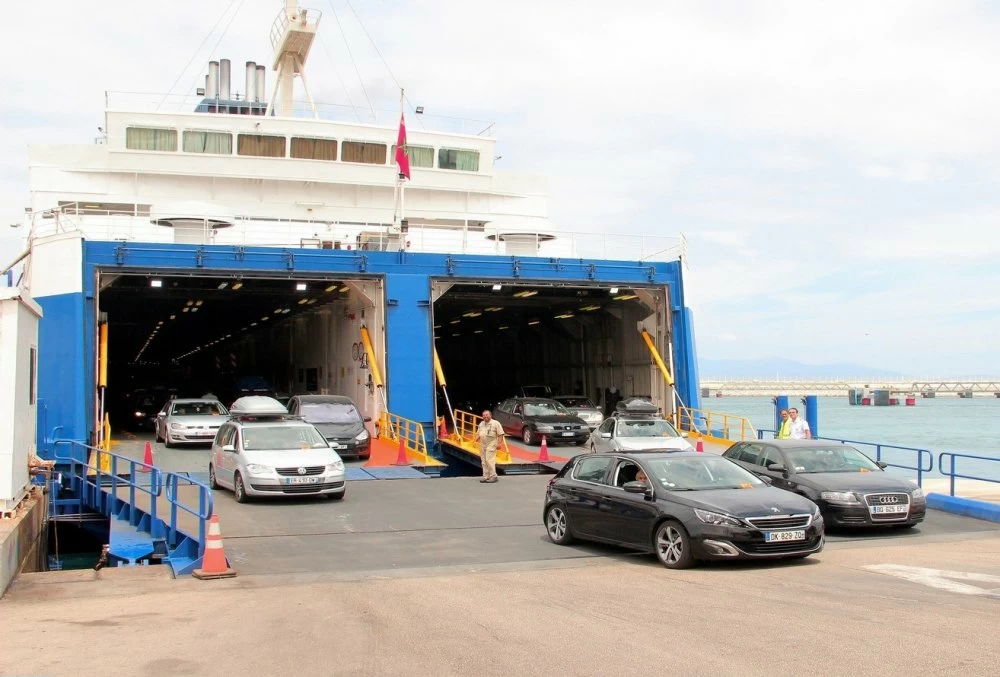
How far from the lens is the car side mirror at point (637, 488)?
11992mm

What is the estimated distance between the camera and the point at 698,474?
12.6 m

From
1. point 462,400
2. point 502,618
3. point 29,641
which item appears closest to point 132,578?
point 29,641

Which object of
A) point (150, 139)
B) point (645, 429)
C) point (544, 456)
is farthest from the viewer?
point (150, 139)

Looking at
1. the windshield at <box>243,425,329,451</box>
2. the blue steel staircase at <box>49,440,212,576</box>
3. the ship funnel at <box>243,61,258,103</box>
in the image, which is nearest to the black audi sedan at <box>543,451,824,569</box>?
the blue steel staircase at <box>49,440,212,576</box>

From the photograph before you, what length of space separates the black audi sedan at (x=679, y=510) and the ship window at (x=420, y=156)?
24.6m

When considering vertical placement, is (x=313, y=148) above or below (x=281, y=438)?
above

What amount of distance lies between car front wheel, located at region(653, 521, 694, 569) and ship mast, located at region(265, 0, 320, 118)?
30.2 m

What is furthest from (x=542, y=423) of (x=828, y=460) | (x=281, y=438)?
(x=828, y=460)

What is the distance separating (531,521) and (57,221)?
16.2 m

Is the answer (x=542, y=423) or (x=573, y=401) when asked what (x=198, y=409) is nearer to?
(x=542, y=423)

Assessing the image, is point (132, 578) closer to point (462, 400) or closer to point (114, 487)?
point (114, 487)

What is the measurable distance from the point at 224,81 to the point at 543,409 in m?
40.9

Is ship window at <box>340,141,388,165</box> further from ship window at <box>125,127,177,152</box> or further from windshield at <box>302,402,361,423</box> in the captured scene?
windshield at <box>302,402,361,423</box>

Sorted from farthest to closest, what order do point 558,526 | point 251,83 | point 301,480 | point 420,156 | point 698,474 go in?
point 251,83 → point 420,156 → point 301,480 → point 558,526 → point 698,474
